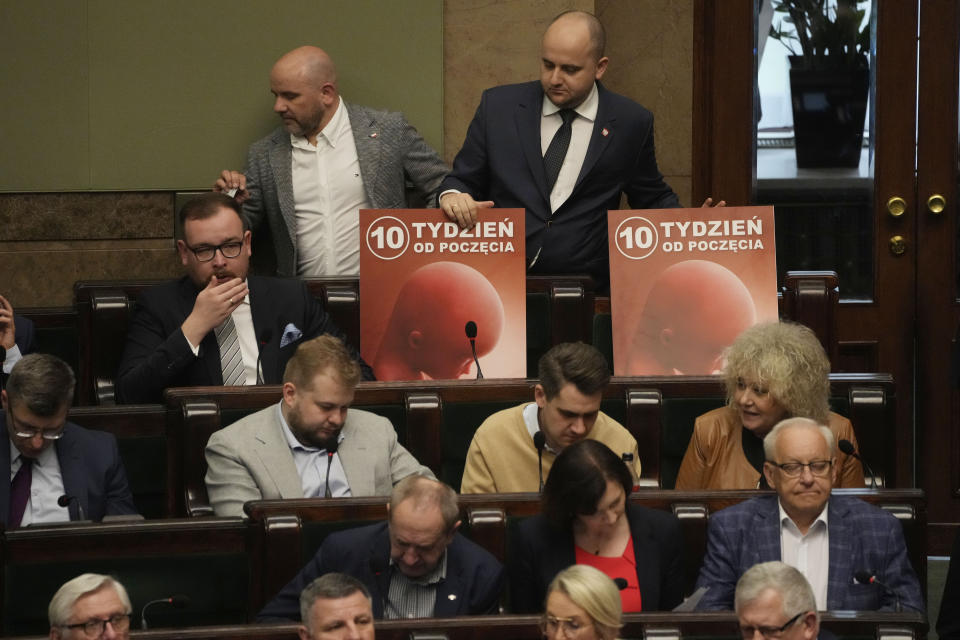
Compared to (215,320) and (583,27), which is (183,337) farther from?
(583,27)

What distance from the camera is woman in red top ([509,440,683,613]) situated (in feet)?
9.96

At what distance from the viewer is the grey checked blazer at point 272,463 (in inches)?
132

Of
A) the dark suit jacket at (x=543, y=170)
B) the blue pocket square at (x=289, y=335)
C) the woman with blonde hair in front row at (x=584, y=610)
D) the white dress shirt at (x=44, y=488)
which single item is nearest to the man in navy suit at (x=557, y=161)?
the dark suit jacket at (x=543, y=170)

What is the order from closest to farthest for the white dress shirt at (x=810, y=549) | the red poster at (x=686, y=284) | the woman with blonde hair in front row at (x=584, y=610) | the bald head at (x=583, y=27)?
1. the woman with blonde hair in front row at (x=584, y=610)
2. the white dress shirt at (x=810, y=549)
3. the red poster at (x=686, y=284)
4. the bald head at (x=583, y=27)

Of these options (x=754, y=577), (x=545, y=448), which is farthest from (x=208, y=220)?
(x=754, y=577)

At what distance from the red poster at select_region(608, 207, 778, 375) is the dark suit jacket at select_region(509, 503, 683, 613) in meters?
0.86

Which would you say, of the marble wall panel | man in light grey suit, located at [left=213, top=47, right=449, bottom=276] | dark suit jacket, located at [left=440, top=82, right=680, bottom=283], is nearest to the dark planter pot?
dark suit jacket, located at [left=440, top=82, right=680, bottom=283]

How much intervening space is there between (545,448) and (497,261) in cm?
67

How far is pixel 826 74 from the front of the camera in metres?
5.16

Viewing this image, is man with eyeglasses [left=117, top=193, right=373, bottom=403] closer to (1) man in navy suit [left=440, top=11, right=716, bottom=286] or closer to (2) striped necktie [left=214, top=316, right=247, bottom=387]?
(2) striped necktie [left=214, top=316, right=247, bottom=387]

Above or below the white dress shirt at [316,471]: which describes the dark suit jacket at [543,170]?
above

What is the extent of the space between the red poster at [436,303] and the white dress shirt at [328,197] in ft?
1.80

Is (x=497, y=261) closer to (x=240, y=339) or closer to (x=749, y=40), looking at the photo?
(x=240, y=339)

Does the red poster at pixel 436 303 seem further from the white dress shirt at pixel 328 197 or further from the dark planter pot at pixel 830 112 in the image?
the dark planter pot at pixel 830 112
